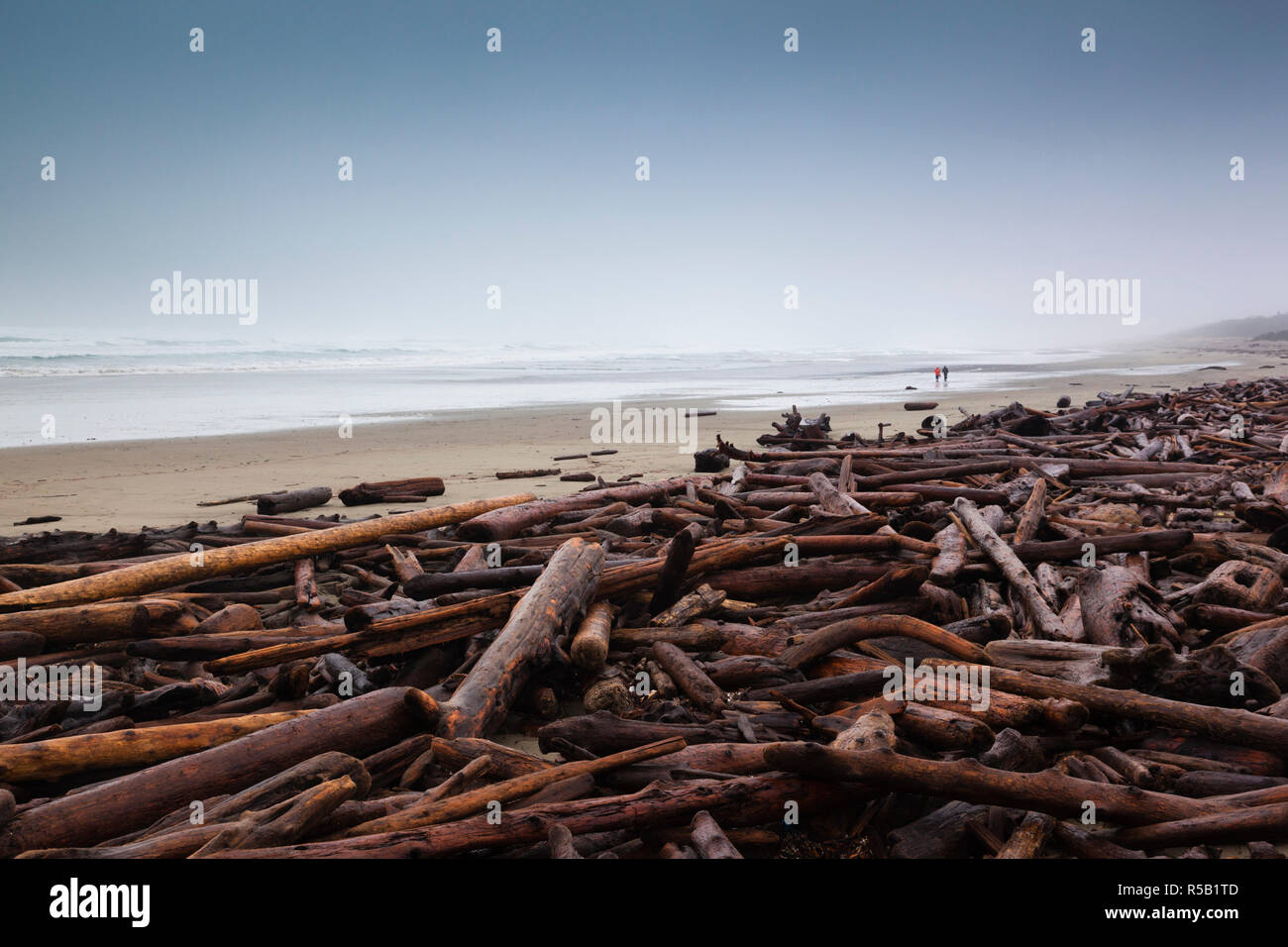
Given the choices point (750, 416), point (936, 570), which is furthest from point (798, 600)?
point (750, 416)

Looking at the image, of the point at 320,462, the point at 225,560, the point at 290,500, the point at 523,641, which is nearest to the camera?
the point at 523,641

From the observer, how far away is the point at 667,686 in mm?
4309

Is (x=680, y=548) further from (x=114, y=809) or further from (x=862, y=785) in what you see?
(x=114, y=809)

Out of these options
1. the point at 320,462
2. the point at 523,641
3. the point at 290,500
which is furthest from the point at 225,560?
the point at 320,462

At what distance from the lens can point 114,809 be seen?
3078 mm

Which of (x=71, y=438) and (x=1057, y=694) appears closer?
(x=1057, y=694)

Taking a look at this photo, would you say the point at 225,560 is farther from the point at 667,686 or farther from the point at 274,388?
the point at 274,388

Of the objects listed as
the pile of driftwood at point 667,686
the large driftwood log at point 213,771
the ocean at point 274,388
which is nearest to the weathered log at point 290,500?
the pile of driftwood at point 667,686

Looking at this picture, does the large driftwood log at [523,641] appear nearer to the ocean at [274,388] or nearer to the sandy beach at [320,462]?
the sandy beach at [320,462]

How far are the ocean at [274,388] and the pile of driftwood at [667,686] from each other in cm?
1617

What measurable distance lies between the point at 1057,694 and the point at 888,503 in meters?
4.32

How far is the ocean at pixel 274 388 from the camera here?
22.7 m

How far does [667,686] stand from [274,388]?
35.8 metres

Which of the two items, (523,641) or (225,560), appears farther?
(225,560)
